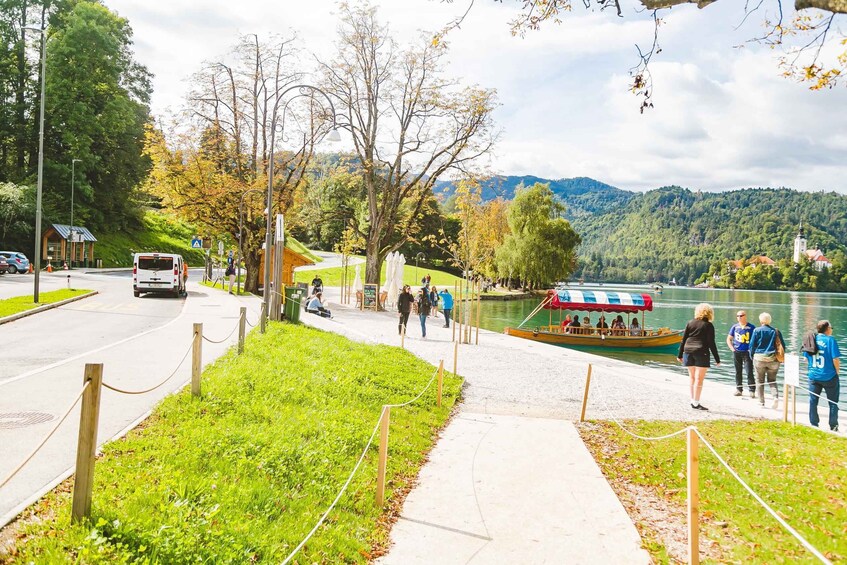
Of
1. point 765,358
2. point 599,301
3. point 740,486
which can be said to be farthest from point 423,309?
point 740,486

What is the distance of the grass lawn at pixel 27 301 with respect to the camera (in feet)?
61.3

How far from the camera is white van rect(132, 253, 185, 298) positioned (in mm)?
28656

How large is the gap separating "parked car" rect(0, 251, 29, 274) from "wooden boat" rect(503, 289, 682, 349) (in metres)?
32.1

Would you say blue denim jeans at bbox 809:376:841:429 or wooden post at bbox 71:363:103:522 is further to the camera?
blue denim jeans at bbox 809:376:841:429

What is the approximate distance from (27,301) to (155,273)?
7.48 m

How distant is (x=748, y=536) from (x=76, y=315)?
2010 cm

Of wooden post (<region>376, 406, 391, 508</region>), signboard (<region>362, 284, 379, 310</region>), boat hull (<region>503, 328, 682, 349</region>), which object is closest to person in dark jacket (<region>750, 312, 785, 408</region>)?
wooden post (<region>376, 406, 391, 508</region>)

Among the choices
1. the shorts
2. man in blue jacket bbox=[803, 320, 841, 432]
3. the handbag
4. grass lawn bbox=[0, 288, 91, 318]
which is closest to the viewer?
man in blue jacket bbox=[803, 320, 841, 432]

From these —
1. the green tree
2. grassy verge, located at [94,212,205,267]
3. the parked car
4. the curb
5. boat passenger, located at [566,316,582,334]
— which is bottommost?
boat passenger, located at [566,316,582,334]

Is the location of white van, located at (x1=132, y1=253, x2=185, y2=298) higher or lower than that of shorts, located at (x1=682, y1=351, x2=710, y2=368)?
higher

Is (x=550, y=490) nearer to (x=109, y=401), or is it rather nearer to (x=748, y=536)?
(x=748, y=536)

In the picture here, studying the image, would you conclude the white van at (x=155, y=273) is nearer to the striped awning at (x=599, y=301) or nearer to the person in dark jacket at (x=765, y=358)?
the striped awning at (x=599, y=301)

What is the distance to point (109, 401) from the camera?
Result: 8.62 m

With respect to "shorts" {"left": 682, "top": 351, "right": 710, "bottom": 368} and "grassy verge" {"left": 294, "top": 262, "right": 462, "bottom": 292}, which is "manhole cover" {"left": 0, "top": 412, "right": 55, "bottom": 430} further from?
"grassy verge" {"left": 294, "top": 262, "right": 462, "bottom": 292}
